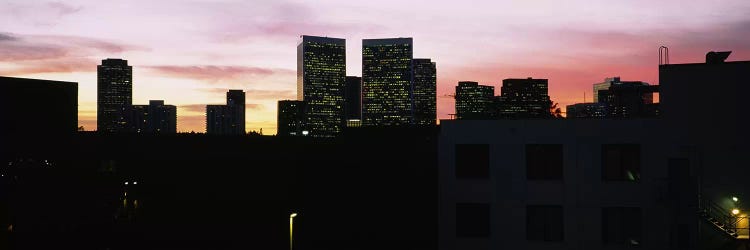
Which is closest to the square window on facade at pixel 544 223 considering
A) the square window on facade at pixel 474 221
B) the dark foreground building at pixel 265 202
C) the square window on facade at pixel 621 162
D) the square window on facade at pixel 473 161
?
the square window on facade at pixel 474 221

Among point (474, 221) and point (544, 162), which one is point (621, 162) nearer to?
point (544, 162)

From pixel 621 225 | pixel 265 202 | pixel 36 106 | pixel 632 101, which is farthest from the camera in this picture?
pixel 36 106

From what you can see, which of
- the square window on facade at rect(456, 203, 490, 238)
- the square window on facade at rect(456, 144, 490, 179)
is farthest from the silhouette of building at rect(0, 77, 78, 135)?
the square window on facade at rect(456, 203, 490, 238)

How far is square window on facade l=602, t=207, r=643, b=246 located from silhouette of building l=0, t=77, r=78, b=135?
2965 cm

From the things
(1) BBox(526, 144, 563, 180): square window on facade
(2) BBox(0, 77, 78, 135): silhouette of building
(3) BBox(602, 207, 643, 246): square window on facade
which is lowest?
(3) BBox(602, 207, 643, 246): square window on facade

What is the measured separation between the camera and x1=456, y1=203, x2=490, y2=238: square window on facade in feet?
107

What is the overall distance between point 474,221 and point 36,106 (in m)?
24.0

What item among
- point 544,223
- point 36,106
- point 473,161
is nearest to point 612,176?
point 544,223

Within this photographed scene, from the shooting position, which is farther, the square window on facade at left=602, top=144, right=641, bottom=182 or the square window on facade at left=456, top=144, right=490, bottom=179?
the square window on facade at left=456, top=144, right=490, bottom=179

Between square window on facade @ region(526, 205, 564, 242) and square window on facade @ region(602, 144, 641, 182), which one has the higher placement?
square window on facade @ region(602, 144, 641, 182)

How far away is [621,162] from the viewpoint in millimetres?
31828

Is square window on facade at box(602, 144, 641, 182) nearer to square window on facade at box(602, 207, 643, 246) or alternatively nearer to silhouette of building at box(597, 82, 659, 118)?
square window on facade at box(602, 207, 643, 246)

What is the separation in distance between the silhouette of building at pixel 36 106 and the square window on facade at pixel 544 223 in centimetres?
2635

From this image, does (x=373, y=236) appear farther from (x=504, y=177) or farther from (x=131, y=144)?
(x=131, y=144)
